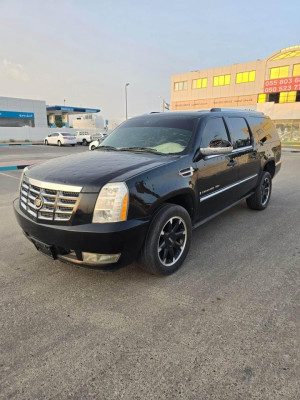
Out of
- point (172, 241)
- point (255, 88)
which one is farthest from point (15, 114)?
point (172, 241)

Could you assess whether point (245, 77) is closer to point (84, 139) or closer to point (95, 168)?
point (84, 139)

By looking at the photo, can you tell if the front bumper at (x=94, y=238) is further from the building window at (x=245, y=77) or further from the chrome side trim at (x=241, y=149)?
the building window at (x=245, y=77)

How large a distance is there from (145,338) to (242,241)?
244cm

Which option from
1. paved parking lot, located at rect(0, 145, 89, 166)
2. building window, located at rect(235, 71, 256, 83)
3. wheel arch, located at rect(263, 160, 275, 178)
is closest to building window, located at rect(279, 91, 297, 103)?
building window, located at rect(235, 71, 256, 83)

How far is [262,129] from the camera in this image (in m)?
5.51

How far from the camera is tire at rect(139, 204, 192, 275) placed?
292 cm

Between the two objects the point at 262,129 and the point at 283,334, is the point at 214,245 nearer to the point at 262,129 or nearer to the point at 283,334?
the point at 283,334

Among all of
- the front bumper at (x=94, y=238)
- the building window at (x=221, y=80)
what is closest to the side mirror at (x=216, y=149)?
the front bumper at (x=94, y=238)

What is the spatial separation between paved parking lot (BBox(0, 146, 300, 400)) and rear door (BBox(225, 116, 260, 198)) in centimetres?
130

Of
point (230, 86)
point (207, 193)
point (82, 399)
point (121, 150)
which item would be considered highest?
point (230, 86)

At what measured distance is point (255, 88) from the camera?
39.0 metres

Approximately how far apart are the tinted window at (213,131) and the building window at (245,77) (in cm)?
4012

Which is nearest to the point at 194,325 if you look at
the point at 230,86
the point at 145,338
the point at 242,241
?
the point at 145,338

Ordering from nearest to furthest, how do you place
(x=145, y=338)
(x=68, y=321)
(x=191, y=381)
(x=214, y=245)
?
(x=191, y=381) → (x=145, y=338) → (x=68, y=321) → (x=214, y=245)
